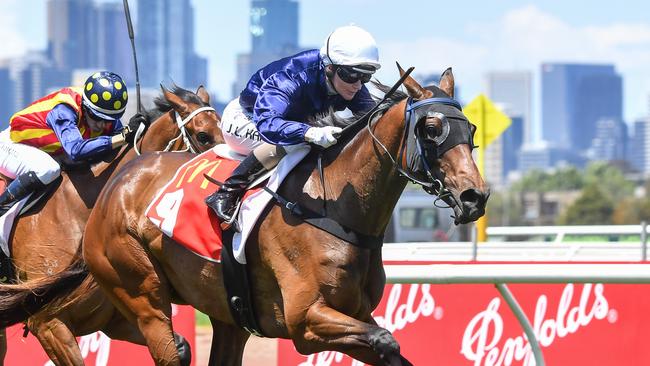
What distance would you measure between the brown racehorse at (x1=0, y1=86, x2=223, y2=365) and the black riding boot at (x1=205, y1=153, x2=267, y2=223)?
1.26m

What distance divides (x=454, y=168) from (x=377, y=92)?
0.81m

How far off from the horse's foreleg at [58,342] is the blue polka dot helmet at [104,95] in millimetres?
→ 1185

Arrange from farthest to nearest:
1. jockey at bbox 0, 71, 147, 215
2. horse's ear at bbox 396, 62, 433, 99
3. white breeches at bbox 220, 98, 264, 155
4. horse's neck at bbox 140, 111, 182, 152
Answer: horse's neck at bbox 140, 111, 182, 152 → jockey at bbox 0, 71, 147, 215 → white breeches at bbox 220, 98, 264, 155 → horse's ear at bbox 396, 62, 433, 99

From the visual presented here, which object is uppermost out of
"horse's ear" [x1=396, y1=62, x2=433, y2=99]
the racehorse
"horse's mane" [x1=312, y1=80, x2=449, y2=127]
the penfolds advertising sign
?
"horse's ear" [x1=396, y1=62, x2=433, y2=99]

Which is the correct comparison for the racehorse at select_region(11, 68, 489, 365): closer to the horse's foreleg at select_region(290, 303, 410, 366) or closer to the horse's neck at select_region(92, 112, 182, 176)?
the horse's foreleg at select_region(290, 303, 410, 366)

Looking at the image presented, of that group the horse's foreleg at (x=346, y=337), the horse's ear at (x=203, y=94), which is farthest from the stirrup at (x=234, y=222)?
the horse's ear at (x=203, y=94)

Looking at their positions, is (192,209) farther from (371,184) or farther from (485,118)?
(485,118)

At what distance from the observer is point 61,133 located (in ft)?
21.8

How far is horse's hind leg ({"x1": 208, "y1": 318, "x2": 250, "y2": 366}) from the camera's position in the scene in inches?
236

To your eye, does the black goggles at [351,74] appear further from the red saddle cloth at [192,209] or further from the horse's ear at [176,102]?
the horse's ear at [176,102]

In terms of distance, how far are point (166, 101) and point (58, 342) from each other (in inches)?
63.3

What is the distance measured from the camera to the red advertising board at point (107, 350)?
781 cm

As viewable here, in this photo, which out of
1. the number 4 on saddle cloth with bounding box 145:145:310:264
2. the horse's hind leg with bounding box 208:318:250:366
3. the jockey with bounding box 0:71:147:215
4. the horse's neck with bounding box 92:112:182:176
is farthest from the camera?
the horse's neck with bounding box 92:112:182:176

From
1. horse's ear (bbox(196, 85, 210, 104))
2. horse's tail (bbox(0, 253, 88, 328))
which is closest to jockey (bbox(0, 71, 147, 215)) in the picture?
horse's ear (bbox(196, 85, 210, 104))
